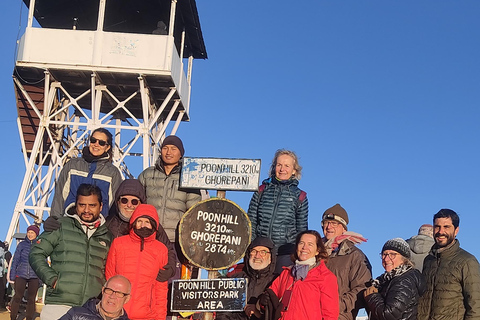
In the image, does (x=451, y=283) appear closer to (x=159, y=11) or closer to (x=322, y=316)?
(x=322, y=316)

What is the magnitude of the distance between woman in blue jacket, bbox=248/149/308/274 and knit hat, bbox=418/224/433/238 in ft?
6.02

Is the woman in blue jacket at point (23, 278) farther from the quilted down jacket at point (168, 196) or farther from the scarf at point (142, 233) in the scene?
the scarf at point (142, 233)

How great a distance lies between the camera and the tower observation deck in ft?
53.2

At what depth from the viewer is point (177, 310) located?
5.72 m

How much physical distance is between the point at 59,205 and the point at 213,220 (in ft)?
6.37

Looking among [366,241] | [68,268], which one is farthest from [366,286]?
[68,268]

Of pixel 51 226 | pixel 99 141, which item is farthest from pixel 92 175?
pixel 51 226

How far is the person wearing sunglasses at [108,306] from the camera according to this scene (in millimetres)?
5215

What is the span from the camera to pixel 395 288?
228 inches

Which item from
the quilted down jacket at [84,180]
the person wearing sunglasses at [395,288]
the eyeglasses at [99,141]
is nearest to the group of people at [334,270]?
the person wearing sunglasses at [395,288]

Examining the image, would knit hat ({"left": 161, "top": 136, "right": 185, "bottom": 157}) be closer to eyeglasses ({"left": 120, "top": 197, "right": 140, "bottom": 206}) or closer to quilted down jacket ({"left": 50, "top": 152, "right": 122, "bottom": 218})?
quilted down jacket ({"left": 50, "top": 152, "right": 122, "bottom": 218})

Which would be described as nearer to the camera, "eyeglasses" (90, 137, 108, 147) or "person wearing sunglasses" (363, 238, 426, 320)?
"person wearing sunglasses" (363, 238, 426, 320)

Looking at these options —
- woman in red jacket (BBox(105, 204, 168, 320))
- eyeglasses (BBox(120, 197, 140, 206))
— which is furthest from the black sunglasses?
woman in red jacket (BBox(105, 204, 168, 320))

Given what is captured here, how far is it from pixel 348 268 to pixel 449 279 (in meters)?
0.98
